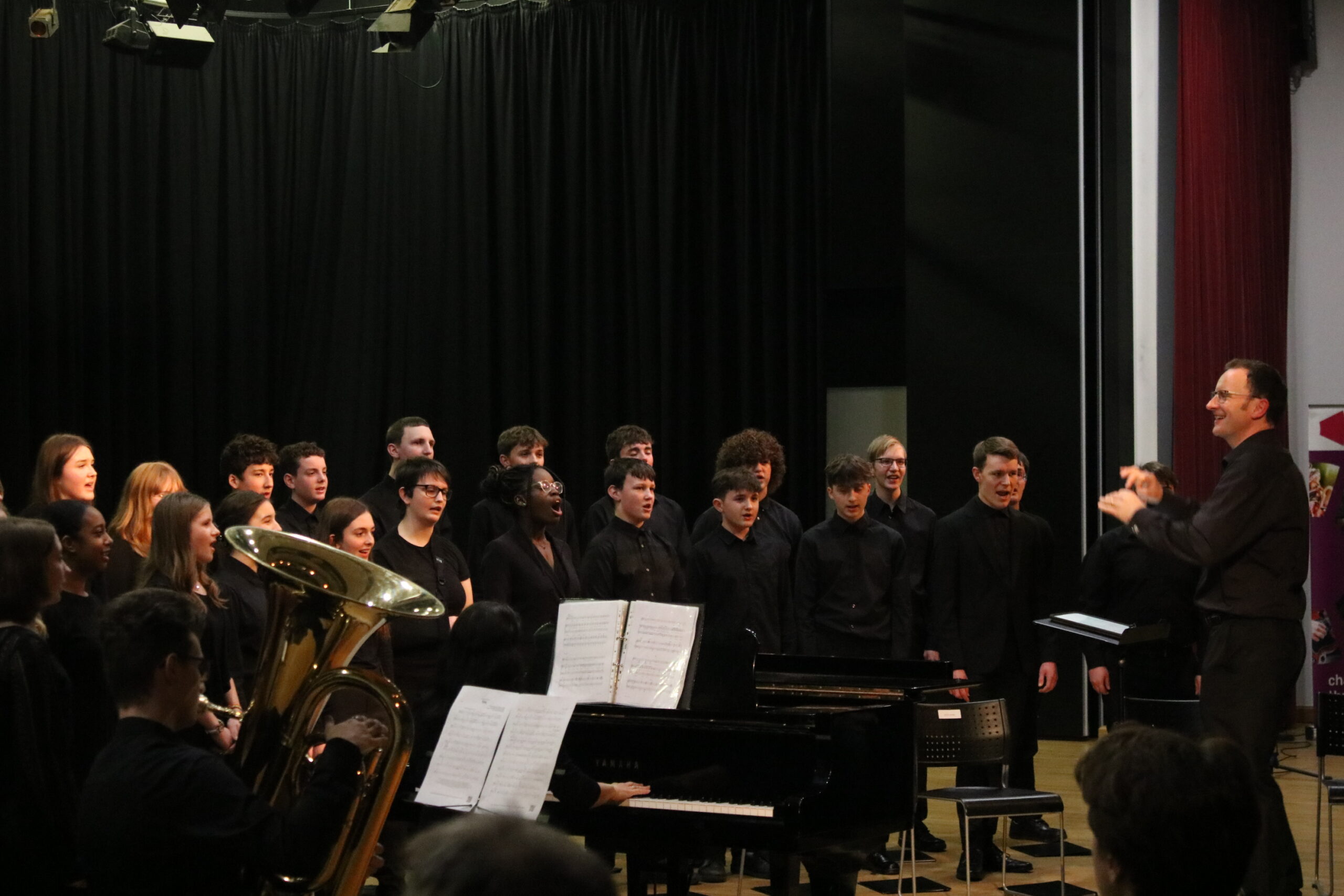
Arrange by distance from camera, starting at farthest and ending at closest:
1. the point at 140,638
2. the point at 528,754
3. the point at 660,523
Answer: the point at 660,523 < the point at 528,754 < the point at 140,638

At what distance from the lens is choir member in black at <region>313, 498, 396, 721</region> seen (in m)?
4.36

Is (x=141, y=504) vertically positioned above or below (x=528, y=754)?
above

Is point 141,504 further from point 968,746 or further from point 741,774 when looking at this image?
point 968,746

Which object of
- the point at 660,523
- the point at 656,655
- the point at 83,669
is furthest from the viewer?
the point at 660,523

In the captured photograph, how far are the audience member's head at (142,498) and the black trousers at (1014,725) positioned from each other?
9.39ft

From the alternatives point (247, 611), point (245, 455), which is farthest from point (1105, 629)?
point (245, 455)

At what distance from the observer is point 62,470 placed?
5.02 meters

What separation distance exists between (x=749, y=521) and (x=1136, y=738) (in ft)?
11.5

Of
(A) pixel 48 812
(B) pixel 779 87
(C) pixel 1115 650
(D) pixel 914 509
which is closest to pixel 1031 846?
(C) pixel 1115 650

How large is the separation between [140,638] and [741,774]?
5.39 ft

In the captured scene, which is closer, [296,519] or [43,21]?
[296,519]

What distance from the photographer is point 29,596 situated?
2.96m

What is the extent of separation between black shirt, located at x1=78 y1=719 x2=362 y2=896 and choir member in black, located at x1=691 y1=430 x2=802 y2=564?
3606 millimetres

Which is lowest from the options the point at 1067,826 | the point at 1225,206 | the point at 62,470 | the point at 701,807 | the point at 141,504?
the point at 1067,826
